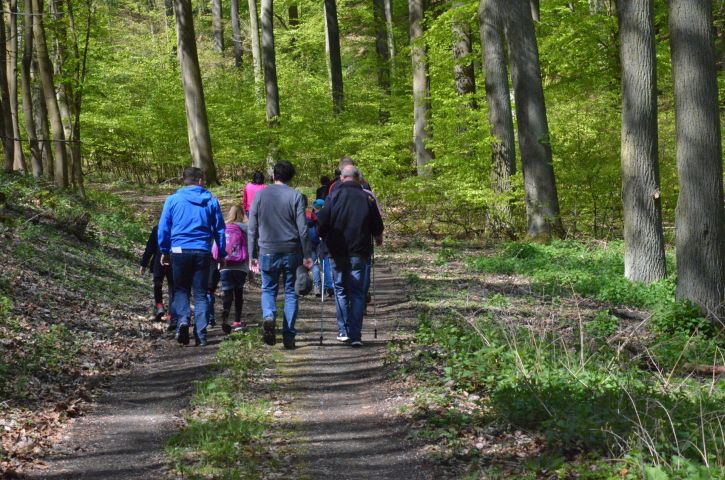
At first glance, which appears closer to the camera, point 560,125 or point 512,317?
point 512,317

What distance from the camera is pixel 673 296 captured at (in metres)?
12.5

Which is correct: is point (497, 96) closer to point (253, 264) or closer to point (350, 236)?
point (350, 236)

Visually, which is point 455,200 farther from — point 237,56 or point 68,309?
point 237,56

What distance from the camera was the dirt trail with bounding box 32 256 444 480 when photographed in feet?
19.1

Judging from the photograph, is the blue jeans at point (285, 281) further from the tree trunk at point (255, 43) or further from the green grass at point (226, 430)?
the tree trunk at point (255, 43)

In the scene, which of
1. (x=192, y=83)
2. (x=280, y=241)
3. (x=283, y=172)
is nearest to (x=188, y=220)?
(x=280, y=241)

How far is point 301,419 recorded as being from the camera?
22.8 ft

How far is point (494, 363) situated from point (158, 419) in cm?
298

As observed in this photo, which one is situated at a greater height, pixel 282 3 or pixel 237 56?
pixel 282 3

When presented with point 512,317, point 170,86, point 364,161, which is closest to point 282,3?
point 170,86

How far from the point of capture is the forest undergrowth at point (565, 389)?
509cm

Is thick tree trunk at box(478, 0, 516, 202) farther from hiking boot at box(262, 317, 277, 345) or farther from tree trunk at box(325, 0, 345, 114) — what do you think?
tree trunk at box(325, 0, 345, 114)

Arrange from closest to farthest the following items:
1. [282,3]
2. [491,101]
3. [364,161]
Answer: [491,101], [364,161], [282,3]

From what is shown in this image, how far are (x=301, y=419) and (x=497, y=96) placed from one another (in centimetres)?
1344
